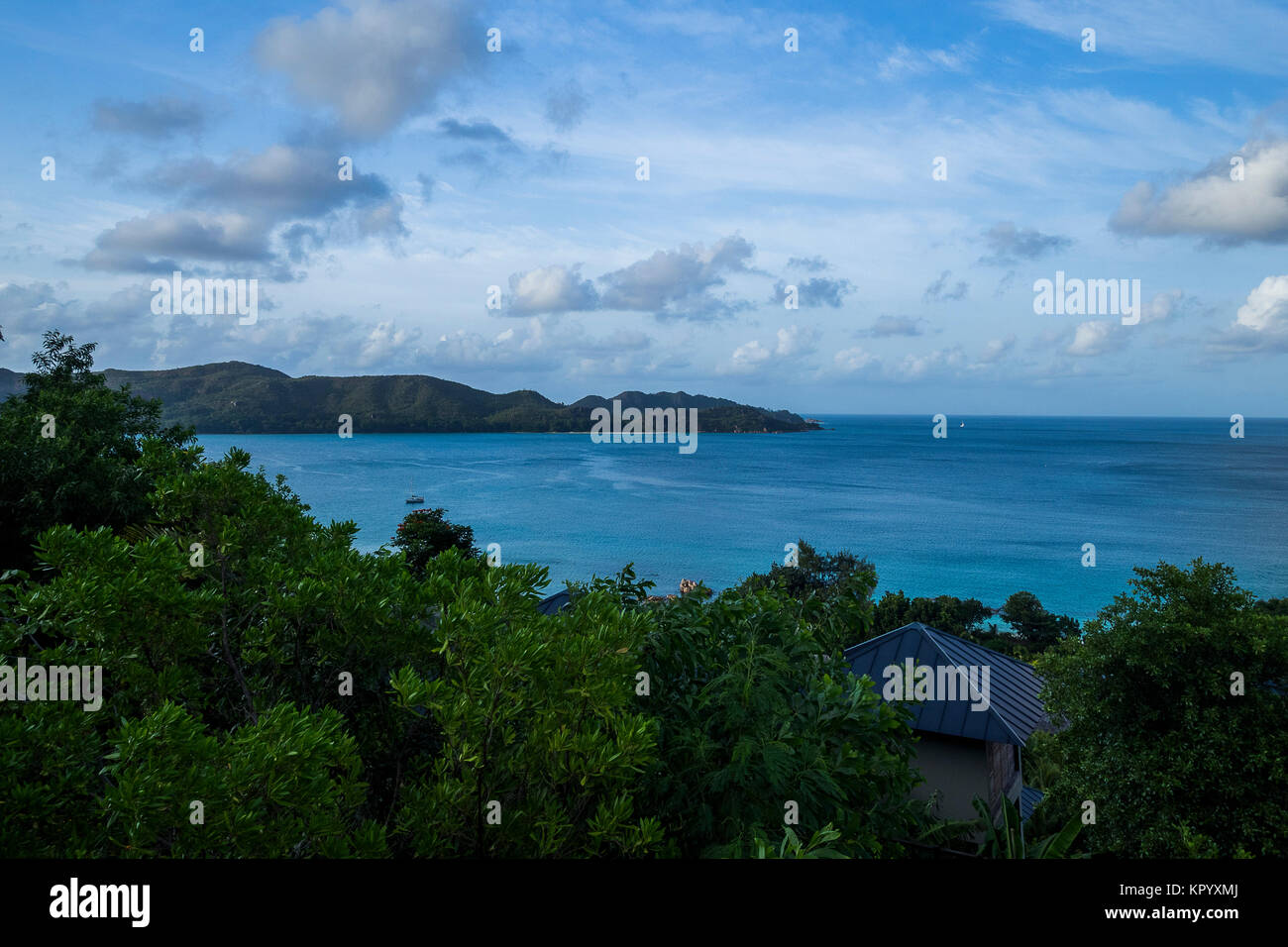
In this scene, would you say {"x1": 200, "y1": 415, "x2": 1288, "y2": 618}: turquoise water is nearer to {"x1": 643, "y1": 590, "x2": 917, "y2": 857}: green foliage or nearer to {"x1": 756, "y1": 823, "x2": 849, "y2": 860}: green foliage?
{"x1": 643, "y1": 590, "x2": 917, "y2": 857}: green foliage

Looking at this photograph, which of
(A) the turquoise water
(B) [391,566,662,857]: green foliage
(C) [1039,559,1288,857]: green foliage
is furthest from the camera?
(A) the turquoise water

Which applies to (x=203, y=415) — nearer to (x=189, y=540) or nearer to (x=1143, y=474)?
(x=189, y=540)

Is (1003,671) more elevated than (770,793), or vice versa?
(770,793)

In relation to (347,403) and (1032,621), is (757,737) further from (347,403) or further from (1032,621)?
(347,403)

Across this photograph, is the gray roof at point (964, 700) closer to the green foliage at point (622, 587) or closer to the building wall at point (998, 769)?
the building wall at point (998, 769)

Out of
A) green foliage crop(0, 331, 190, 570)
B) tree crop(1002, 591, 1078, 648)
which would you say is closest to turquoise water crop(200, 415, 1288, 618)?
green foliage crop(0, 331, 190, 570)

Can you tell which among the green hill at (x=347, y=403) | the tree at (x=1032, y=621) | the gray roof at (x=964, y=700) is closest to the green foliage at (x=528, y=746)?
the gray roof at (x=964, y=700)
